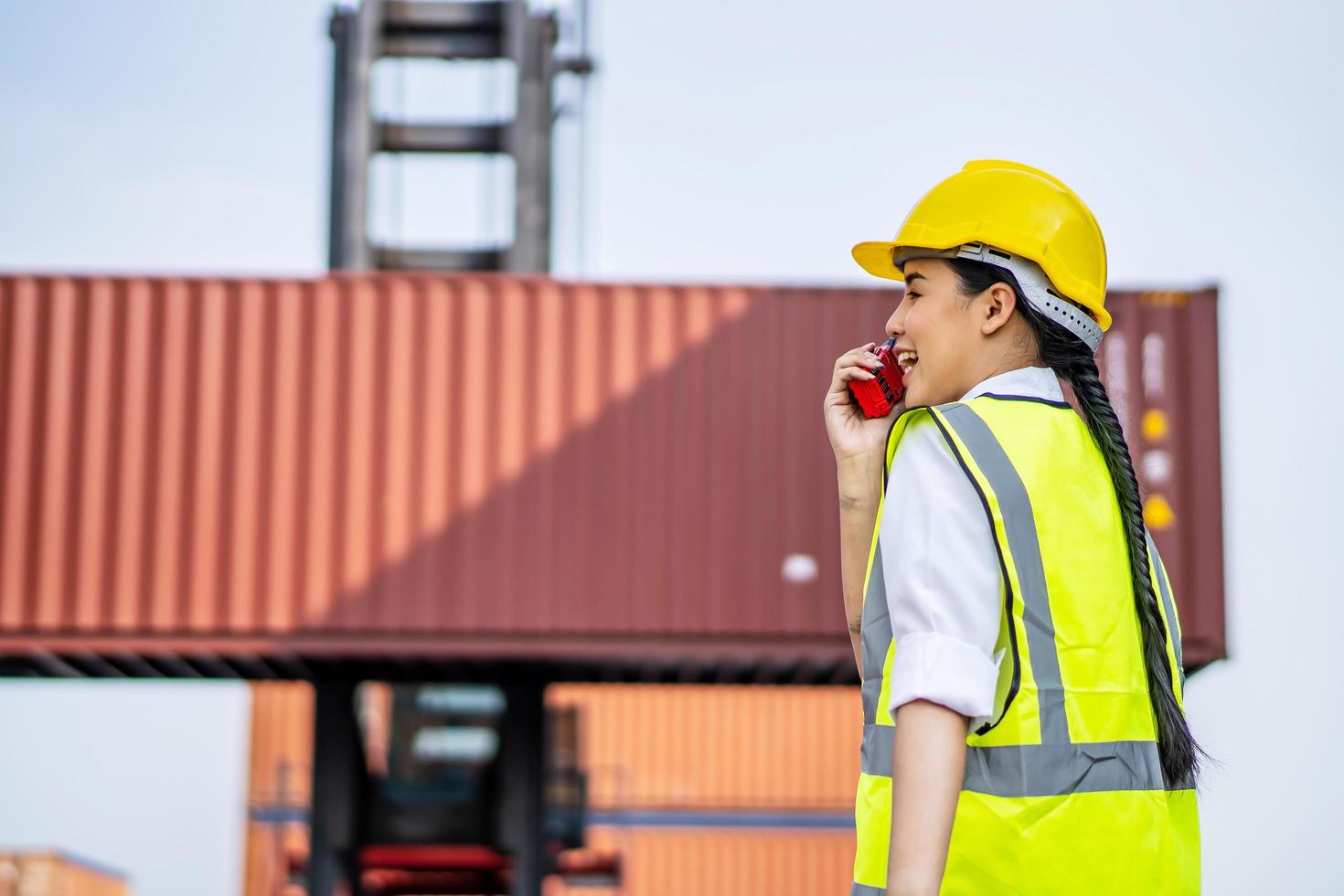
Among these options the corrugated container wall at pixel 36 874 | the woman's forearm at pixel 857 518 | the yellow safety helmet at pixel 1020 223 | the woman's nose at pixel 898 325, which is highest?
the yellow safety helmet at pixel 1020 223

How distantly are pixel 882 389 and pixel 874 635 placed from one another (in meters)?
0.38

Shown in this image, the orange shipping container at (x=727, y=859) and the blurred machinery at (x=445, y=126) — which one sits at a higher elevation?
the blurred machinery at (x=445, y=126)

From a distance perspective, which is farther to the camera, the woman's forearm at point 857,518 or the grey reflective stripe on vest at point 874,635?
the woman's forearm at point 857,518

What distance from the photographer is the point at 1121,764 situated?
1.77 metres

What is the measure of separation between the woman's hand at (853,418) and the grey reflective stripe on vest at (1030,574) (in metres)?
0.31

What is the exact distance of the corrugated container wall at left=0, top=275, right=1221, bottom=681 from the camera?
12820 mm

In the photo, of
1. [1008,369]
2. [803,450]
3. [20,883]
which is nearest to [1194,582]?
[803,450]

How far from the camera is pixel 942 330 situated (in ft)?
6.51

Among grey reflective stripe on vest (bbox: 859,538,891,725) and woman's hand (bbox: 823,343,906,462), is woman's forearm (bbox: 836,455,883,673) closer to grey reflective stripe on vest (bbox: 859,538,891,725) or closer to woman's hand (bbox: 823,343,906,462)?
woman's hand (bbox: 823,343,906,462)

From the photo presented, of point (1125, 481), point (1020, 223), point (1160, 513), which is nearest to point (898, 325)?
point (1020, 223)

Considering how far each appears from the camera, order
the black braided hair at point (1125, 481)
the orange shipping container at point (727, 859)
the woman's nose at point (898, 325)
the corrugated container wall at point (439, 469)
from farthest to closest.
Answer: the orange shipping container at point (727, 859) < the corrugated container wall at point (439, 469) < the woman's nose at point (898, 325) < the black braided hair at point (1125, 481)

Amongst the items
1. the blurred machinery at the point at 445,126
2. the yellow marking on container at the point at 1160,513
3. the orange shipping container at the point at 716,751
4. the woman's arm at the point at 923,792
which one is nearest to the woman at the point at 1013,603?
the woman's arm at the point at 923,792

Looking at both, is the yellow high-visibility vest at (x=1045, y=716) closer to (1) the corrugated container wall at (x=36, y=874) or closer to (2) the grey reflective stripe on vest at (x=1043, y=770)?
(2) the grey reflective stripe on vest at (x=1043, y=770)

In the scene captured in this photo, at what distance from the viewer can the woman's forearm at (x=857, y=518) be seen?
206 centimetres
